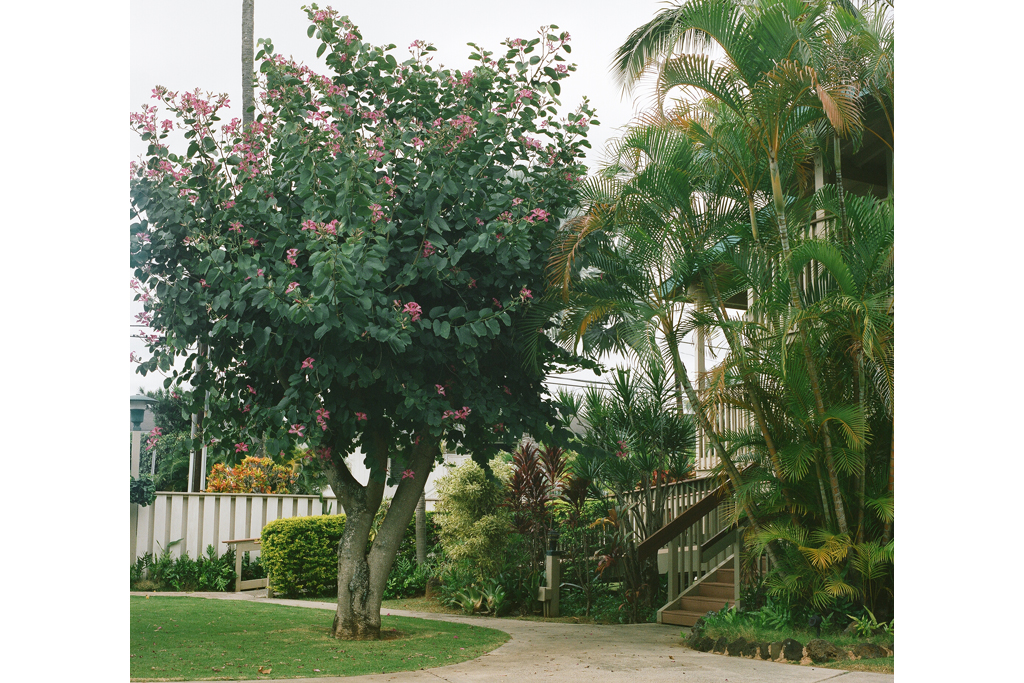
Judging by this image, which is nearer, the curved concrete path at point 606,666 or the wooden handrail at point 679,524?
the curved concrete path at point 606,666

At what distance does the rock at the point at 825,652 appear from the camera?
5633 mm

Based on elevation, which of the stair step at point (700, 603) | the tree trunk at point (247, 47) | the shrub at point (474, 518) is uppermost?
the tree trunk at point (247, 47)

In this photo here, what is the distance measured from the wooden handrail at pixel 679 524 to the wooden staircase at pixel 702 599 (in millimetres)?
512

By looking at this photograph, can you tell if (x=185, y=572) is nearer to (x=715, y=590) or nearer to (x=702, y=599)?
(x=702, y=599)

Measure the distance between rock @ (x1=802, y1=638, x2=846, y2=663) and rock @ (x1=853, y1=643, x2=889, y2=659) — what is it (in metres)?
0.10

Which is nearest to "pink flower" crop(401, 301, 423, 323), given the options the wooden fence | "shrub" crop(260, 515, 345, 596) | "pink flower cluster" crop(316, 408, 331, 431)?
"pink flower cluster" crop(316, 408, 331, 431)

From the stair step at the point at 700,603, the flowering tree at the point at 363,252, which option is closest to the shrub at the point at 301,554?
the flowering tree at the point at 363,252

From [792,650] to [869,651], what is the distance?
0.50 meters

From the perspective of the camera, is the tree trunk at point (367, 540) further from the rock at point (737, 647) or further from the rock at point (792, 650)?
the rock at point (792, 650)

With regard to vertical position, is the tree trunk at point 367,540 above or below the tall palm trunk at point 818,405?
below

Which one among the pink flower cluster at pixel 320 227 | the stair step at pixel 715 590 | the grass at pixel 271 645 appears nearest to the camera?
the pink flower cluster at pixel 320 227
